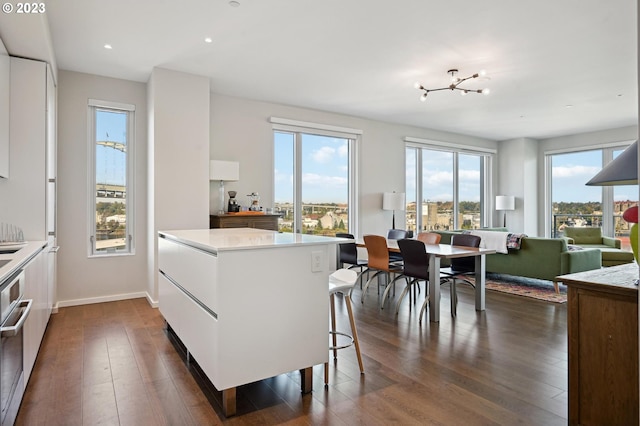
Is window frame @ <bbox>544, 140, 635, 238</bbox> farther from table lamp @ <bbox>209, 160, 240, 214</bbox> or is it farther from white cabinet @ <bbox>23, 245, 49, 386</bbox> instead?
white cabinet @ <bbox>23, 245, 49, 386</bbox>

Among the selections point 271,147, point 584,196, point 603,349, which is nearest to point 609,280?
point 603,349

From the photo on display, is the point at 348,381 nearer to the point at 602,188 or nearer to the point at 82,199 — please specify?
the point at 82,199

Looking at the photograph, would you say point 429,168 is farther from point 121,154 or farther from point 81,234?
point 81,234

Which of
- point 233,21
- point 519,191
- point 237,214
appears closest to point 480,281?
point 237,214

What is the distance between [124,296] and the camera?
4785 mm

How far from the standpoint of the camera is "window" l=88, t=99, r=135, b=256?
184 inches

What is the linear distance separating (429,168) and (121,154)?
585 cm

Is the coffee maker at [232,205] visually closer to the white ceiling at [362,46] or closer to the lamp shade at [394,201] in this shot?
the white ceiling at [362,46]

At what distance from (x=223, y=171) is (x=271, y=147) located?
107 centimetres

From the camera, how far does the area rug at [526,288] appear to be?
16.1 feet

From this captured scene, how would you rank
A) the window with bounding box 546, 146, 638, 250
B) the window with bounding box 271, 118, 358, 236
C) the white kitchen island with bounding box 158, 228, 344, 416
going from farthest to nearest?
the window with bounding box 546, 146, 638, 250 < the window with bounding box 271, 118, 358, 236 < the white kitchen island with bounding box 158, 228, 344, 416

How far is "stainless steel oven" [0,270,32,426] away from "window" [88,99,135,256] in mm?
2801

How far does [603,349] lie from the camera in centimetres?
176

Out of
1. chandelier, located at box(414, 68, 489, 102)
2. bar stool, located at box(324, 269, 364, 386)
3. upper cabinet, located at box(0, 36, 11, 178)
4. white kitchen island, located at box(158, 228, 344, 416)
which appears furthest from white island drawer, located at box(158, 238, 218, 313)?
chandelier, located at box(414, 68, 489, 102)
